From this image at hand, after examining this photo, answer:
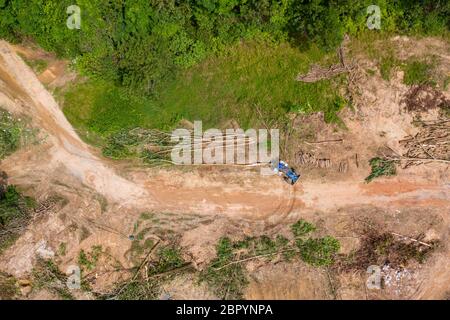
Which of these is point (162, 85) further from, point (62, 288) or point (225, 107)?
point (62, 288)

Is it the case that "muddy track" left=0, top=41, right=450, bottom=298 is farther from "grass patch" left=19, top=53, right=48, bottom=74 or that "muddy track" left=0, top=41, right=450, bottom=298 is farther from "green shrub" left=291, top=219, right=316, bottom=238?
"green shrub" left=291, top=219, right=316, bottom=238

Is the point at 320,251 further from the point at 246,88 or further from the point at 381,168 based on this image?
the point at 246,88

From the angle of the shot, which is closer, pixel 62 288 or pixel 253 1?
pixel 253 1

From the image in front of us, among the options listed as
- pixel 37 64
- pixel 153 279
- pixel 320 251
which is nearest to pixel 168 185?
pixel 153 279

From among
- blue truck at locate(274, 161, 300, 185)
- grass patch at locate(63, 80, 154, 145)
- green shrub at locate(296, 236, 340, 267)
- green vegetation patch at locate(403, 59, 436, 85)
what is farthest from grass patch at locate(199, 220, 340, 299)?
green vegetation patch at locate(403, 59, 436, 85)

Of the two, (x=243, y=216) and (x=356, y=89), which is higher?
(x=356, y=89)
